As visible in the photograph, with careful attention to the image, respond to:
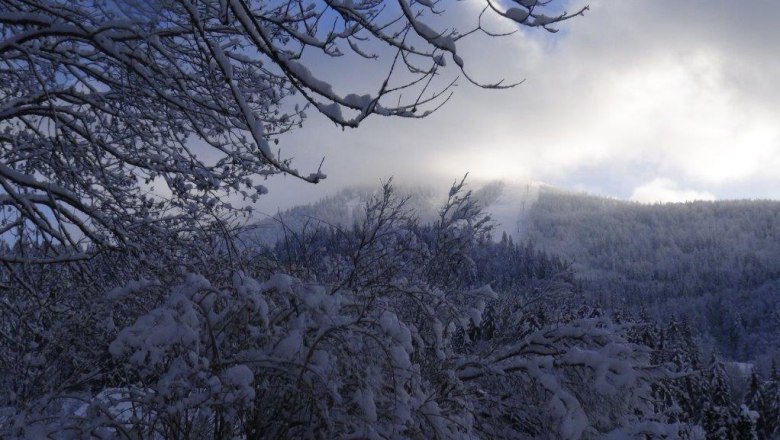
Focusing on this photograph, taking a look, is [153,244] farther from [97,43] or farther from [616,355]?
[616,355]

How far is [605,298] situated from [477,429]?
10627cm

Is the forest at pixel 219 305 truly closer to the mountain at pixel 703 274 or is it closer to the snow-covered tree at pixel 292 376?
the snow-covered tree at pixel 292 376

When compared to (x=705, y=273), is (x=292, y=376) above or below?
above

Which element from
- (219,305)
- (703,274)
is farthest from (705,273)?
(219,305)

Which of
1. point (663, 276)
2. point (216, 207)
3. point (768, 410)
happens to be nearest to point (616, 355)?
point (216, 207)

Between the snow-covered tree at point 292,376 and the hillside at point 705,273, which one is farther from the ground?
the snow-covered tree at point 292,376

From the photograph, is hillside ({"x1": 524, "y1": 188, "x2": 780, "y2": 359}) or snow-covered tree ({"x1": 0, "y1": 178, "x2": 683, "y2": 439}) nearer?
snow-covered tree ({"x1": 0, "y1": 178, "x2": 683, "y2": 439})

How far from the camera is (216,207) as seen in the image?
4656 mm

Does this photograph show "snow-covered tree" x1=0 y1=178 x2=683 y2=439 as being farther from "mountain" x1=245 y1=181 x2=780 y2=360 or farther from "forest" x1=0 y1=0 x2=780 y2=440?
"mountain" x1=245 y1=181 x2=780 y2=360

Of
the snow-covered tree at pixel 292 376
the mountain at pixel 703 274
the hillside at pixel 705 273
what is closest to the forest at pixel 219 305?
the snow-covered tree at pixel 292 376

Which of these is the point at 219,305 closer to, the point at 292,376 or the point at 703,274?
the point at 292,376

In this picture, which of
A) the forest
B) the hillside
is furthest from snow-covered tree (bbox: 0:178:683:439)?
the hillside

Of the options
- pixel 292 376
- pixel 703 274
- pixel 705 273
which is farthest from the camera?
pixel 705 273

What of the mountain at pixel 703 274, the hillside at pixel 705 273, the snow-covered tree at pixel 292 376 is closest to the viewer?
the snow-covered tree at pixel 292 376
